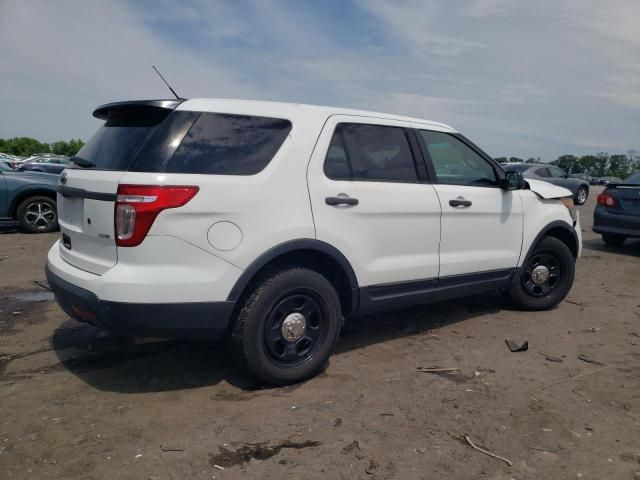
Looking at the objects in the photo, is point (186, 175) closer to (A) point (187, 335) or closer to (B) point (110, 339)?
(A) point (187, 335)

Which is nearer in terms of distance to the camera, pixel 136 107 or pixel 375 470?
pixel 375 470

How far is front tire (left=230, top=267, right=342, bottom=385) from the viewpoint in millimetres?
3129

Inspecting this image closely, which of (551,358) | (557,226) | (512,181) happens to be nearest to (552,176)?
(557,226)

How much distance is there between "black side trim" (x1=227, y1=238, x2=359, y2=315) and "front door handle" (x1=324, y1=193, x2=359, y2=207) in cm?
28

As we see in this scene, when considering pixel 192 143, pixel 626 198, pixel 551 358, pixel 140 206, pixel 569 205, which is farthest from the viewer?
pixel 626 198

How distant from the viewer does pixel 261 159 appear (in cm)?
320

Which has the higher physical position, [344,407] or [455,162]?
[455,162]

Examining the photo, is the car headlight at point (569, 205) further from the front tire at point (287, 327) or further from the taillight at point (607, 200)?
the taillight at point (607, 200)

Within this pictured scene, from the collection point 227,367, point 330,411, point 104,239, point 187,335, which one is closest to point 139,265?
point 104,239

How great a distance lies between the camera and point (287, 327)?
3322 millimetres

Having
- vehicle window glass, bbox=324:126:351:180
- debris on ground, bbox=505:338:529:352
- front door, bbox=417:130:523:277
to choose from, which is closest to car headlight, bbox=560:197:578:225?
front door, bbox=417:130:523:277

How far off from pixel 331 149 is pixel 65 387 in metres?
2.36

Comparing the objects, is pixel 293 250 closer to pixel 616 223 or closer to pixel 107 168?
pixel 107 168

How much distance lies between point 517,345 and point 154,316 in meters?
2.94
